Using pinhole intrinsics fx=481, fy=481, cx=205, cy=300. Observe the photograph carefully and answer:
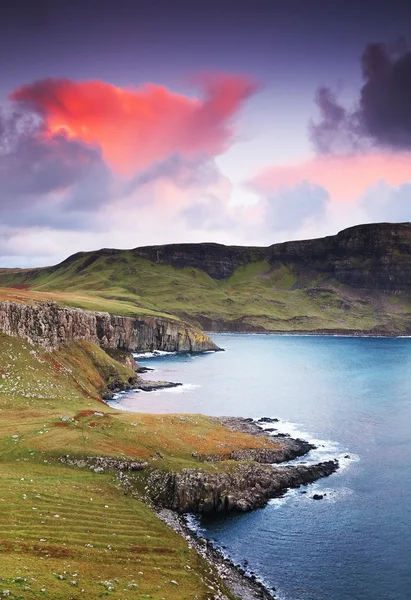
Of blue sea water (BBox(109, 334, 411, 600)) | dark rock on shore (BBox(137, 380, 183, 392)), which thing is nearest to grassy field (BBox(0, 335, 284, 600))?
blue sea water (BBox(109, 334, 411, 600))

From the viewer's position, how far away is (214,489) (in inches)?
2437

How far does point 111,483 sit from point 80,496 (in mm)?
7134

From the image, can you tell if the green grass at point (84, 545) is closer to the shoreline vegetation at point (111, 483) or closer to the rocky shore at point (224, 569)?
the shoreline vegetation at point (111, 483)

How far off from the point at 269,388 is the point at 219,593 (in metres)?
118

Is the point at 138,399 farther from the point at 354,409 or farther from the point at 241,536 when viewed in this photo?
the point at 241,536

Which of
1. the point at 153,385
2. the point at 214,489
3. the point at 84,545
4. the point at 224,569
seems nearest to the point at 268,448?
the point at 214,489

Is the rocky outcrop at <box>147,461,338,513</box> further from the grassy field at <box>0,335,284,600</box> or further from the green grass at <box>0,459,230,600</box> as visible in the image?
the green grass at <box>0,459,230,600</box>

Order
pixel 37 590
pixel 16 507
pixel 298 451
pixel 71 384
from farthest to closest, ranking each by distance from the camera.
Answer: pixel 71 384
pixel 298 451
pixel 16 507
pixel 37 590

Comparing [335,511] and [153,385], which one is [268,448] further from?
[153,385]

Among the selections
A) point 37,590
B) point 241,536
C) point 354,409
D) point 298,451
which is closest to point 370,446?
point 298,451

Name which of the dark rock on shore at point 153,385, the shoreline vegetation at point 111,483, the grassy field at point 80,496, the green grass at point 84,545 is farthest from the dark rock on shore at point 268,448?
the dark rock on shore at point 153,385

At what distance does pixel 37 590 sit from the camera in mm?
30312

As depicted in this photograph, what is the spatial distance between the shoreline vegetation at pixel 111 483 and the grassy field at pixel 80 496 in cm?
16

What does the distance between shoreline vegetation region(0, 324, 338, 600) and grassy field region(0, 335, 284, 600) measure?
16 centimetres
